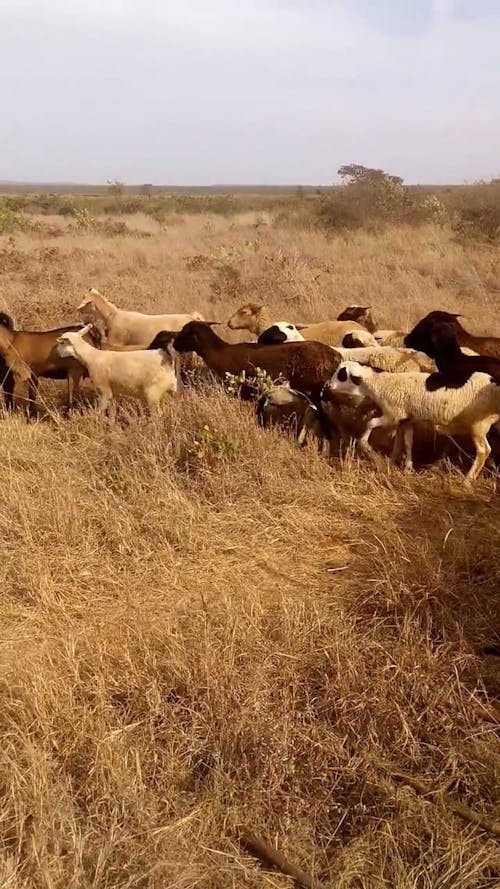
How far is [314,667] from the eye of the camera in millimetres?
3553

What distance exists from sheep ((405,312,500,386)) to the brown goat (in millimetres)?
917

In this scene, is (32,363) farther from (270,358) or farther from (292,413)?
(292,413)

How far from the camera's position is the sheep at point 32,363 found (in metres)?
7.82

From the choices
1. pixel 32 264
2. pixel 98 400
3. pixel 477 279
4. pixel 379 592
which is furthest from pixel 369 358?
pixel 32 264

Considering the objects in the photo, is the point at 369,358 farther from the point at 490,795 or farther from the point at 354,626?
the point at 490,795

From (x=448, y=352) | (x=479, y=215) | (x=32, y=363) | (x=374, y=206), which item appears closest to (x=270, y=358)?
(x=448, y=352)

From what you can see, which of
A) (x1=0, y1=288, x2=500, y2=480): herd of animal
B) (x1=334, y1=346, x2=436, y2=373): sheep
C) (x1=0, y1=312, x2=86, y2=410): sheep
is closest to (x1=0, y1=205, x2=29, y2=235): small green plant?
Answer: (x1=0, y1=288, x2=500, y2=480): herd of animal

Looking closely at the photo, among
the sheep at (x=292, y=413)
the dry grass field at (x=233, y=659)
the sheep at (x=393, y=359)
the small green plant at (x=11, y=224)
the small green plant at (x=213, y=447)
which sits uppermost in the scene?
the small green plant at (x=11, y=224)

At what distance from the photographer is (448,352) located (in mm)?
6352

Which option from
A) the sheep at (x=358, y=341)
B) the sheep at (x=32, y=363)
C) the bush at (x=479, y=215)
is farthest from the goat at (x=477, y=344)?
the bush at (x=479, y=215)

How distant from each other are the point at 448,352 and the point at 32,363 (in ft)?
14.4

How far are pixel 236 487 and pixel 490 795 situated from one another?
3.02 metres

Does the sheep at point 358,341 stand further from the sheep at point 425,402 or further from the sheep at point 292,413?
the sheep at point 425,402

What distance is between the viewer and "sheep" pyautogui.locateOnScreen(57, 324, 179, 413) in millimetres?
7203
